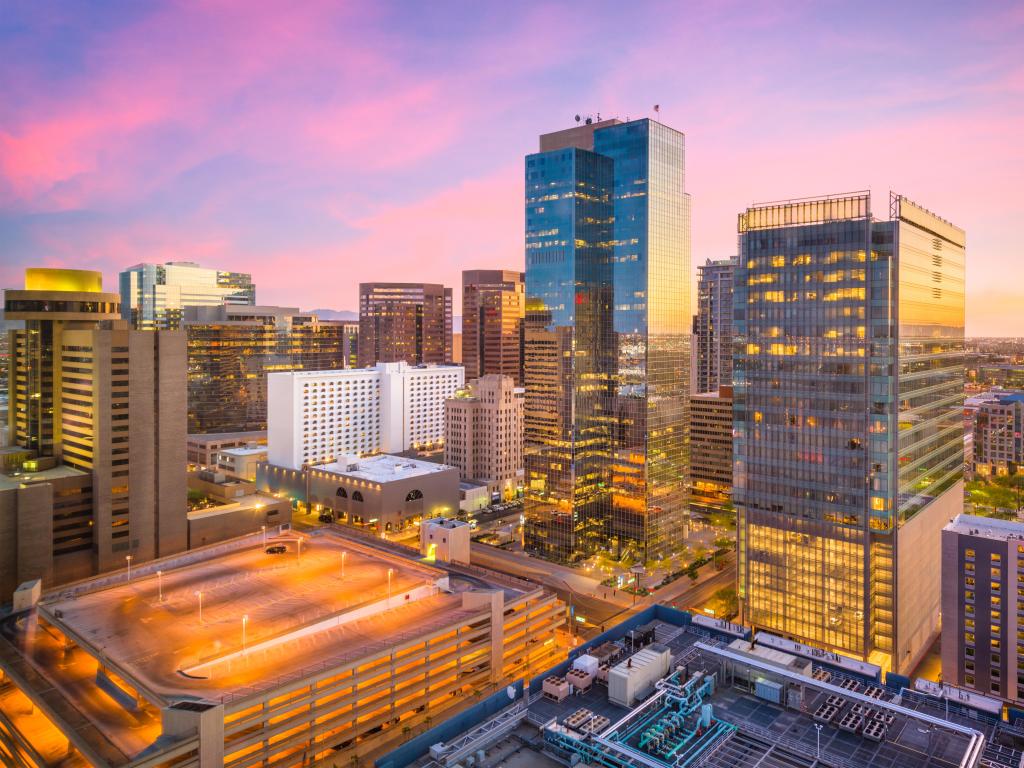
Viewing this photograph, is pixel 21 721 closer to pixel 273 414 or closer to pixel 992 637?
pixel 992 637

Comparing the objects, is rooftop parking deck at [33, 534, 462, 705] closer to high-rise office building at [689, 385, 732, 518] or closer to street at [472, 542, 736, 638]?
street at [472, 542, 736, 638]

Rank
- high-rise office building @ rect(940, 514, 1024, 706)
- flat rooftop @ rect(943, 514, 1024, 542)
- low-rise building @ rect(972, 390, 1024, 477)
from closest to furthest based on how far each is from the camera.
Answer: high-rise office building @ rect(940, 514, 1024, 706) < flat rooftop @ rect(943, 514, 1024, 542) < low-rise building @ rect(972, 390, 1024, 477)

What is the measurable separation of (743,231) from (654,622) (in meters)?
56.8

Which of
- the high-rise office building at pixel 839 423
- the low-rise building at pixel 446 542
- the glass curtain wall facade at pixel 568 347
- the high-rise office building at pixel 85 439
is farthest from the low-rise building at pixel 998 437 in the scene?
the high-rise office building at pixel 85 439

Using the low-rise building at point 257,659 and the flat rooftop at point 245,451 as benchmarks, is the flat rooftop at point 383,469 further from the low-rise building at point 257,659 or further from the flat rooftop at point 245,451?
the low-rise building at point 257,659

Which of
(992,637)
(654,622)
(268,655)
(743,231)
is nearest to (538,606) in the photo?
(654,622)

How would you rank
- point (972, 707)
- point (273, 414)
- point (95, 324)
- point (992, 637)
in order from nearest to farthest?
point (972, 707), point (992, 637), point (95, 324), point (273, 414)

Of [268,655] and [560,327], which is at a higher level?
[560,327]

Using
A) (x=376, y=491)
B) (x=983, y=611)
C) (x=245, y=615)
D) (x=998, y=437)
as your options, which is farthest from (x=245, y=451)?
(x=998, y=437)

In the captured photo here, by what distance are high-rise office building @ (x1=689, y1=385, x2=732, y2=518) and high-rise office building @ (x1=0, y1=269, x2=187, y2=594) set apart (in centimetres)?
11047

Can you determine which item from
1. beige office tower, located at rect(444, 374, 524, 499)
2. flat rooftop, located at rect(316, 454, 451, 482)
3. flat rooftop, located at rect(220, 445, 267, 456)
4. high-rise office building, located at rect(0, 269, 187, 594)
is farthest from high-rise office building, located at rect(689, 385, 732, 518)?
flat rooftop, located at rect(220, 445, 267, 456)

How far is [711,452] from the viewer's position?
16288 centimetres

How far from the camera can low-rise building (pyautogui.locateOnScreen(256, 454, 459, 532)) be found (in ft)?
473

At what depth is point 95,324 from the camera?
124 m
